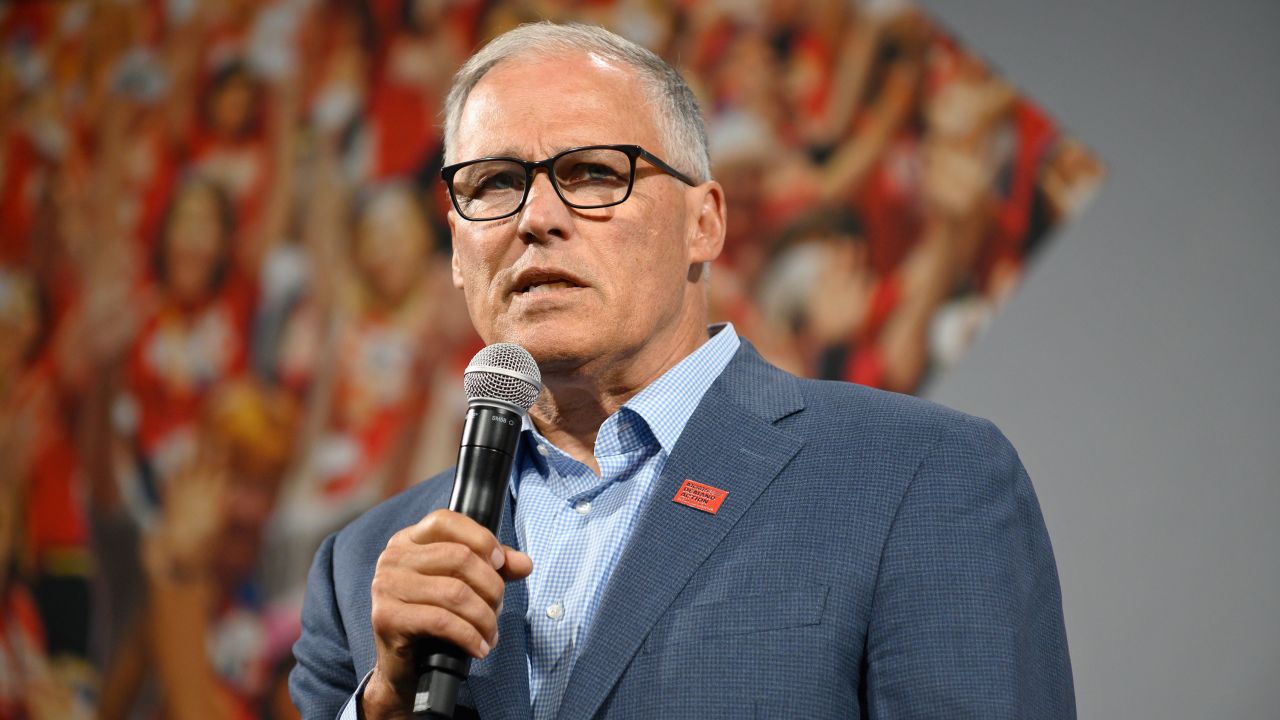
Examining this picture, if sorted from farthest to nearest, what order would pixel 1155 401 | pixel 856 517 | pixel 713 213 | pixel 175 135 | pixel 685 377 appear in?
pixel 175 135 → pixel 1155 401 → pixel 713 213 → pixel 685 377 → pixel 856 517

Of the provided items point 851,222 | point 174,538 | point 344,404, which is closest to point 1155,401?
point 851,222

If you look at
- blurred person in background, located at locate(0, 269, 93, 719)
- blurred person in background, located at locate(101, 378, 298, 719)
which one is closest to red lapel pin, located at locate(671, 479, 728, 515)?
blurred person in background, located at locate(101, 378, 298, 719)

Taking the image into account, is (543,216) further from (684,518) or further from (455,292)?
(455,292)

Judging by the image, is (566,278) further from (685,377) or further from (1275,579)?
(1275,579)

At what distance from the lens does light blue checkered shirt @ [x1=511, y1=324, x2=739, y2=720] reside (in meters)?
1.36

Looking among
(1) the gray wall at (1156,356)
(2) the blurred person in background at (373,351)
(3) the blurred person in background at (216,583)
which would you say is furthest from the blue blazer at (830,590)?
(3) the blurred person in background at (216,583)

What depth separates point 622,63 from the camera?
1.70m

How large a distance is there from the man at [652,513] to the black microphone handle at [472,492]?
28mm

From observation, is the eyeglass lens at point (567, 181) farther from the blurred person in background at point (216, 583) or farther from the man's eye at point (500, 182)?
the blurred person in background at point (216, 583)

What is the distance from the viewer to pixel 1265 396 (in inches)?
100

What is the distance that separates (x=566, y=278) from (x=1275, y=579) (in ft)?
6.36

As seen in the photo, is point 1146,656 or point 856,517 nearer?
point 856,517

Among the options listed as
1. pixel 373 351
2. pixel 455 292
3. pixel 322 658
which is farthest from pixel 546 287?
pixel 373 351

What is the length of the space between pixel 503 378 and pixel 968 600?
59 centimetres
